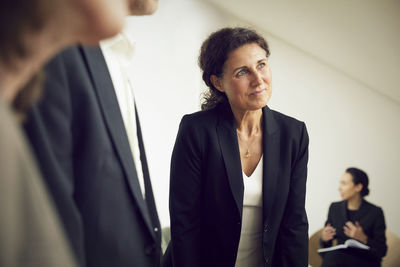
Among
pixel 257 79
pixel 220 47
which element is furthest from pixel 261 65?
pixel 220 47

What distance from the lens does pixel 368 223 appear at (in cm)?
373

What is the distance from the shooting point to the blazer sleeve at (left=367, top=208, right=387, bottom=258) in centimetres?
348

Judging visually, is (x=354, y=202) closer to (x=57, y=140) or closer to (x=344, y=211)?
(x=344, y=211)

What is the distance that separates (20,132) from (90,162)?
0.42 meters

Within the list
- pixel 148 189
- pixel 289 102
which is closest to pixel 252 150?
pixel 148 189

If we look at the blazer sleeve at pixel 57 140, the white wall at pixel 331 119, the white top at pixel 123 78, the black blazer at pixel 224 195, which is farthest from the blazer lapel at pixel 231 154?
the white wall at pixel 331 119

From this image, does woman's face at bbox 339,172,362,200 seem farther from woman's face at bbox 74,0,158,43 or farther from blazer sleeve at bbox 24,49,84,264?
woman's face at bbox 74,0,158,43

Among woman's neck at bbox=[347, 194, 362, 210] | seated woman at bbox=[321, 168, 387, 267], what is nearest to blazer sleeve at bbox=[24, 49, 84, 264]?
seated woman at bbox=[321, 168, 387, 267]

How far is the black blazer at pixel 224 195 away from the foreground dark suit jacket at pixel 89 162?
56 centimetres

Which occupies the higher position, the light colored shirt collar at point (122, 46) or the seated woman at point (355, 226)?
the light colored shirt collar at point (122, 46)

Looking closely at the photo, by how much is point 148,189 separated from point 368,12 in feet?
9.90

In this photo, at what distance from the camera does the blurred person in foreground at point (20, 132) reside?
335 millimetres

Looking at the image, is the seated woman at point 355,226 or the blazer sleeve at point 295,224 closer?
the blazer sleeve at point 295,224

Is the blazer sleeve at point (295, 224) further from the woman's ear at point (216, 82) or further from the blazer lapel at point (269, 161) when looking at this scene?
the woman's ear at point (216, 82)
